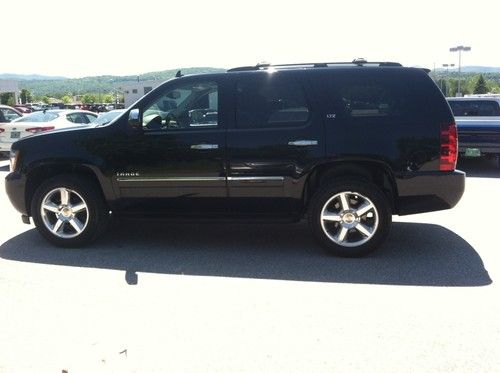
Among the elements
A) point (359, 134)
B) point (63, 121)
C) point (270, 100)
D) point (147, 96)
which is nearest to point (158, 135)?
point (147, 96)

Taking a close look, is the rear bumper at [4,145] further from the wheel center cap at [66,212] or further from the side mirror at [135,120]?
the side mirror at [135,120]

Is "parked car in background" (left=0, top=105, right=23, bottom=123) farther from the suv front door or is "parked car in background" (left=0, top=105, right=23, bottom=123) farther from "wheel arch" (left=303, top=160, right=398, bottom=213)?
"wheel arch" (left=303, top=160, right=398, bottom=213)

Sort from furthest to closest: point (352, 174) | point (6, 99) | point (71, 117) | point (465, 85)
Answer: point (465, 85) → point (6, 99) → point (71, 117) → point (352, 174)

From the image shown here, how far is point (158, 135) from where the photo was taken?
560 cm

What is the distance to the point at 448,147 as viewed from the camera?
5.25 m

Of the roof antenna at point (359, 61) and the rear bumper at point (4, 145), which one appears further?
the rear bumper at point (4, 145)

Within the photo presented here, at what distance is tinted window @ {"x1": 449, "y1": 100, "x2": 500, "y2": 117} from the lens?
44.9 feet

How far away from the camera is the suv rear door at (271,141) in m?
5.37

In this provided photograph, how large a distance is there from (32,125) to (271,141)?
10.2m

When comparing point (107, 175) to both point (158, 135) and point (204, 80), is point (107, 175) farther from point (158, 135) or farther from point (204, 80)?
point (204, 80)

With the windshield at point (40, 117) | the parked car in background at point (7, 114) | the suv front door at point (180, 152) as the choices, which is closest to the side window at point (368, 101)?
the suv front door at point (180, 152)

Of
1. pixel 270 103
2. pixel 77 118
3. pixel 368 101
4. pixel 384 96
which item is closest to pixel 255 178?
pixel 270 103


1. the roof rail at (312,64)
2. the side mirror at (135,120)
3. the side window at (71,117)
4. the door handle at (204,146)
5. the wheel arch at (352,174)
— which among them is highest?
the roof rail at (312,64)

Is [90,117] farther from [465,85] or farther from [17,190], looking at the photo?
[465,85]
